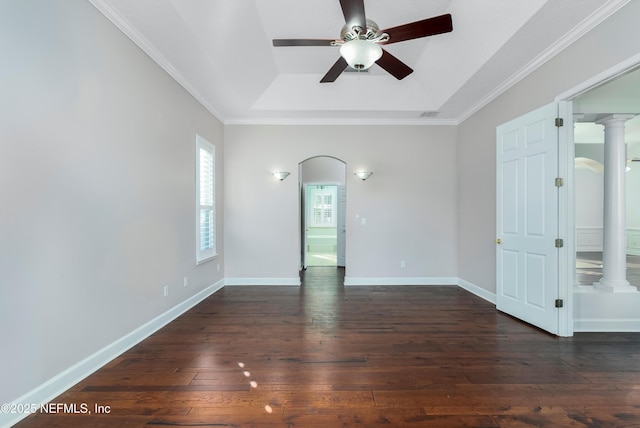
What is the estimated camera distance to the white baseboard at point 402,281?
16.7 feet

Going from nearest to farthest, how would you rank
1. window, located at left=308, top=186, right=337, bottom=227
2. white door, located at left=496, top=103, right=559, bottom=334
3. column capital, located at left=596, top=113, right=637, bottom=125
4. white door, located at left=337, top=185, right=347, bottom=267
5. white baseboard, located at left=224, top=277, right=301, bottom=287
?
white door, located at left=496, top=103, right=559, bottom=334 → column capital, located at left=596, top=113, right=637, bottom=125 → white baseboard, located at left=224, top=277, right=301, bottom=287 → white door, located at left=337, top=185, right=347, bottom=267 → window, located at left=308, top=186, right=337, bottom=227

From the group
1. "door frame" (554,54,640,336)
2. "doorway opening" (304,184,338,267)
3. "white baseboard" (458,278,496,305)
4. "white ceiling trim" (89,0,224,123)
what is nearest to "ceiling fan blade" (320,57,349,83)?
"white ceiling trim" (89,0,224,123)

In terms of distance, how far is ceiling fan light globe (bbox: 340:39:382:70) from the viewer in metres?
2.23

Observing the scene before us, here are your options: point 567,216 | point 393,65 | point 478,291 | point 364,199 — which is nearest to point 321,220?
point 364,199

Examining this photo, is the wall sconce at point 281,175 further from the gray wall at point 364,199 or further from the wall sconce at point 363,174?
the wall sconce at point 363,174

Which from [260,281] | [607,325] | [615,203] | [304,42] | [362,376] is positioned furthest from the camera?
[260,281]

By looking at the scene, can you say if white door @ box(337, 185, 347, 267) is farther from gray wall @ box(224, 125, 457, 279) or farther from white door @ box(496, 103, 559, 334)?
white door @ box(496, 103, 559, 334)

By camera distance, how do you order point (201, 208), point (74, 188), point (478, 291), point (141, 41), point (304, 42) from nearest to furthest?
point (74, 188)
point (304, 42)
point (141, 41)
point (201, 208)
point (478, 291)

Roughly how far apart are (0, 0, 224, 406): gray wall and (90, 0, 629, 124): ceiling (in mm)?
514

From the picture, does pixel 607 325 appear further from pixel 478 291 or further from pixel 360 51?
pixel 360 51

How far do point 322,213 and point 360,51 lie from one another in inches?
343

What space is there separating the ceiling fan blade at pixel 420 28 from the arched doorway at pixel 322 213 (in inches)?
172

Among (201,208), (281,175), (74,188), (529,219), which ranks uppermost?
(281,175)

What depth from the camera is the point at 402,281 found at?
5.10 m
